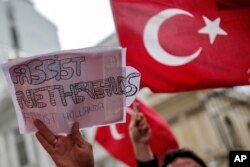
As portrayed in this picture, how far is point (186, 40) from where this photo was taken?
3.21 m

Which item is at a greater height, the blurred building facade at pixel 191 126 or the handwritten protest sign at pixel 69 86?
the handwritten protest sign at pixel 69 86

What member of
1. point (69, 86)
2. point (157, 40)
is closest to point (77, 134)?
point (69, 86)

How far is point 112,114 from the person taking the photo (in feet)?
6.73

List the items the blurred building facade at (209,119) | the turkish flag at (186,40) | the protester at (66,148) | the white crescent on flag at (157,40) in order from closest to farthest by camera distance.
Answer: the protester at (66,148), the turkish flag at (186,40), the white crescent on flag at (157,40), the blurred building facade at (209,119)

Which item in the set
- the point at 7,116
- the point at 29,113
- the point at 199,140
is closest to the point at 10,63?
the point at 29,113

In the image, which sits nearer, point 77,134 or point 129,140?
point 77,134

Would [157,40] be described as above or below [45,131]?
above

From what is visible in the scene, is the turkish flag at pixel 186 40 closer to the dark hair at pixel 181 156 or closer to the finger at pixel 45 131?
the dark hair at pixel 181 156

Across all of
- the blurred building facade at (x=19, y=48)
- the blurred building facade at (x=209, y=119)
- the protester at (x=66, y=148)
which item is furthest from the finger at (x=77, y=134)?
the blurred building facade at (x=19, y=48)

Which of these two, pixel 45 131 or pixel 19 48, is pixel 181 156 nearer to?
pixel 45 131

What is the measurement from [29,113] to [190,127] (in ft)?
52.1

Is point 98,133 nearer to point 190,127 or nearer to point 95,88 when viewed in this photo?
point 95,88

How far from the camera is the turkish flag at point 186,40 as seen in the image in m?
3.10

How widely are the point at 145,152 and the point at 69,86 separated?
4.74ft
